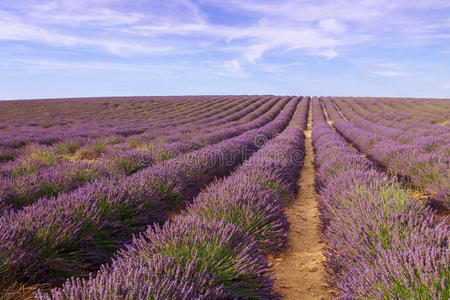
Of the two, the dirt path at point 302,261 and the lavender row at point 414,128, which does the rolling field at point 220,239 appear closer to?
the dirt path at point 302,261

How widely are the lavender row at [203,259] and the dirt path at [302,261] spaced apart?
19cm

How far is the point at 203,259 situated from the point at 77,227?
4.18 ft

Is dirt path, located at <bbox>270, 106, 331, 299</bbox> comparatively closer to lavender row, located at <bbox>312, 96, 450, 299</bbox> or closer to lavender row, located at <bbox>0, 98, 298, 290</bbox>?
lavender row, located at <bbox>312, 96, 450, 299</bbox>

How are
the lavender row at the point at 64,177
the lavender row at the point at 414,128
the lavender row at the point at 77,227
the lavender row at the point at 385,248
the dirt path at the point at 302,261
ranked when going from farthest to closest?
the lavender row at the point at 414,128 < the lavender row at the point at 64,177 < the dirt path at the point at 302,261 < the lavender row at the point at 77,227 < the lavender row at the point at 385,248

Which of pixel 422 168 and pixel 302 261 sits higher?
pixel 422 168

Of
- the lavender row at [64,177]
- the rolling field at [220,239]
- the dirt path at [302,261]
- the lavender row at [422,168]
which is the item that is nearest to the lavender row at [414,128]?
the lavender row at [422,168]

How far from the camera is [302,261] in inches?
101

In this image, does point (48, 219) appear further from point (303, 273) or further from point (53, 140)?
point (53, 140)

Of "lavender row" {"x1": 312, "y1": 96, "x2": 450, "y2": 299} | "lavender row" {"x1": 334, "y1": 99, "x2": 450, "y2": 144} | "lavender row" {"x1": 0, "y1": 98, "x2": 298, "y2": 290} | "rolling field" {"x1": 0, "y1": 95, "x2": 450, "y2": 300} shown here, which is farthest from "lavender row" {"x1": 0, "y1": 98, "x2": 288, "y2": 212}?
"lavender row" {"x1": 334, "y1": 99, "x2": 450, "y2": 144}

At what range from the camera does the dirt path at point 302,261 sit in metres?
2.12

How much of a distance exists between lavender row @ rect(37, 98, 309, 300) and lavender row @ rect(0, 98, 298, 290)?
22cm

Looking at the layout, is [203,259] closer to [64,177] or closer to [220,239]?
[220,239]

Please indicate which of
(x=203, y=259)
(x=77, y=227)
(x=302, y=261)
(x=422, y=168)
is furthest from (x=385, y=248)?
(x=422, y=168)

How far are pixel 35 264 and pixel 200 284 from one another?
138 centimetres
